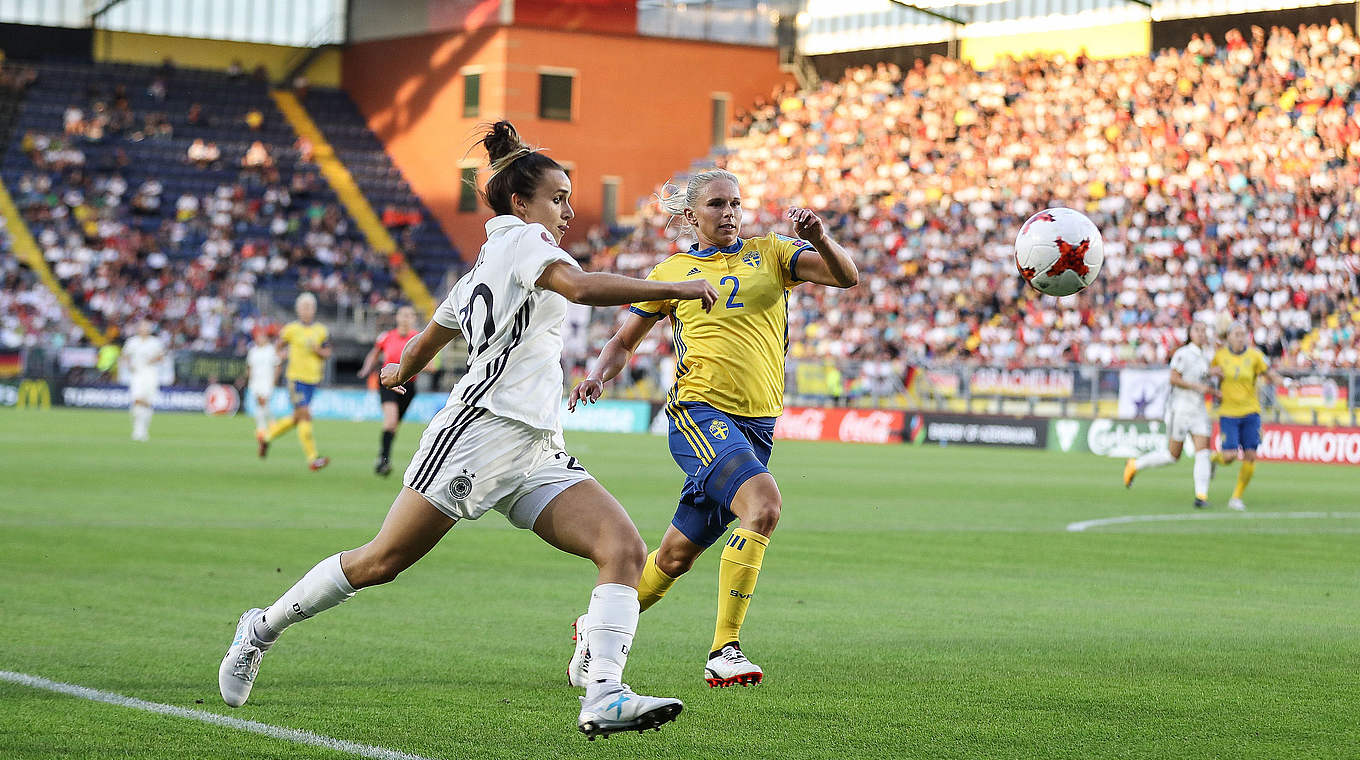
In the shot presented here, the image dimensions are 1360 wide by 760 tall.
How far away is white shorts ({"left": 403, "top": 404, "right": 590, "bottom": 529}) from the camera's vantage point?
6.18m

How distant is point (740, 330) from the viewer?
8039mm

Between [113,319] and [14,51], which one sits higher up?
[14,51]

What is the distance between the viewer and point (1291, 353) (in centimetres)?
3309

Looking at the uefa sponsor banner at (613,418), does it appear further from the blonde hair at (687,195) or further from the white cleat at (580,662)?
the white cleat at (580,662)

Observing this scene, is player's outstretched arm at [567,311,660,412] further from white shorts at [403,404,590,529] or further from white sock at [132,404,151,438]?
white sock at [132,404,151,438]

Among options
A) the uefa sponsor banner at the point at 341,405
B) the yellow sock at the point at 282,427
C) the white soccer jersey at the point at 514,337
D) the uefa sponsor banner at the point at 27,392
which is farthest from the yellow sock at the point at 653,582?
the uefa sponsor banner at the point at 27,392

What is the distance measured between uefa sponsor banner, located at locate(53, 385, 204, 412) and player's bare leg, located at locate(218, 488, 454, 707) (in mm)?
41845

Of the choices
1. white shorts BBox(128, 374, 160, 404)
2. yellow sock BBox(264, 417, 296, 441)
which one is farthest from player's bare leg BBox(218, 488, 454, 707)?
white shorts BBox(128, 374, 160, 404)

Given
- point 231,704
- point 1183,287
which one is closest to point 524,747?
point 231,704

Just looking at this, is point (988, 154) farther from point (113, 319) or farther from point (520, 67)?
point (113, 319)

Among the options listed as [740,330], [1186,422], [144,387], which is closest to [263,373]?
[144,387]

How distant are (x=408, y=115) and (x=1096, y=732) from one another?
2163 inches

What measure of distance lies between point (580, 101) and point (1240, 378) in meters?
39.3

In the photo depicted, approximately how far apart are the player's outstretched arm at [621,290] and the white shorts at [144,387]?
2680 centimetres
